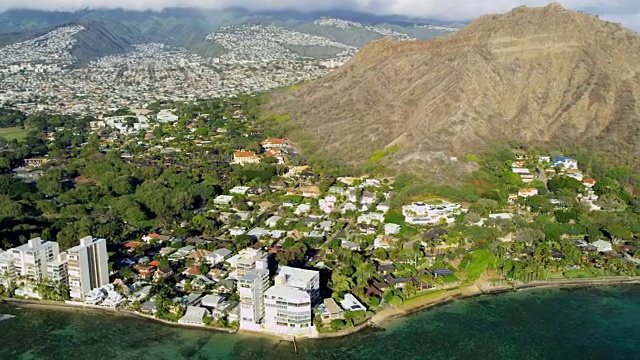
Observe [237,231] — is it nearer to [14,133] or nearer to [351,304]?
[351,304]

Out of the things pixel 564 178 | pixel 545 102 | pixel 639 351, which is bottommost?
pixel 639 351

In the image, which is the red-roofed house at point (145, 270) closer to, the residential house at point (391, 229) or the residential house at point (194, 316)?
the residential house at point (194, 316)

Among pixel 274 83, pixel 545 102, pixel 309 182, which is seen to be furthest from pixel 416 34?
pixel 309 182

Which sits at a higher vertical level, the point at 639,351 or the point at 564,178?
the point at 564,178

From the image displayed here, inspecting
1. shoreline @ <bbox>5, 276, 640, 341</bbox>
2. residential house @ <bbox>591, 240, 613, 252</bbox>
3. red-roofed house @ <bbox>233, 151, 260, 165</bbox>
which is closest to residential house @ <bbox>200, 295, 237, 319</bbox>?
shoreline @ <bbox>5, 276, 640, 341</bbox>

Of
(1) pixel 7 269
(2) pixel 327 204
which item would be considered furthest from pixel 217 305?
(2) pixel 327 204

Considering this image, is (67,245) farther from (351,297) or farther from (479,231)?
(479,231)

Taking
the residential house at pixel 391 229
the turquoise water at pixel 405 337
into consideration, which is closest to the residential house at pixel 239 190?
the residential house at pixel 391 229
